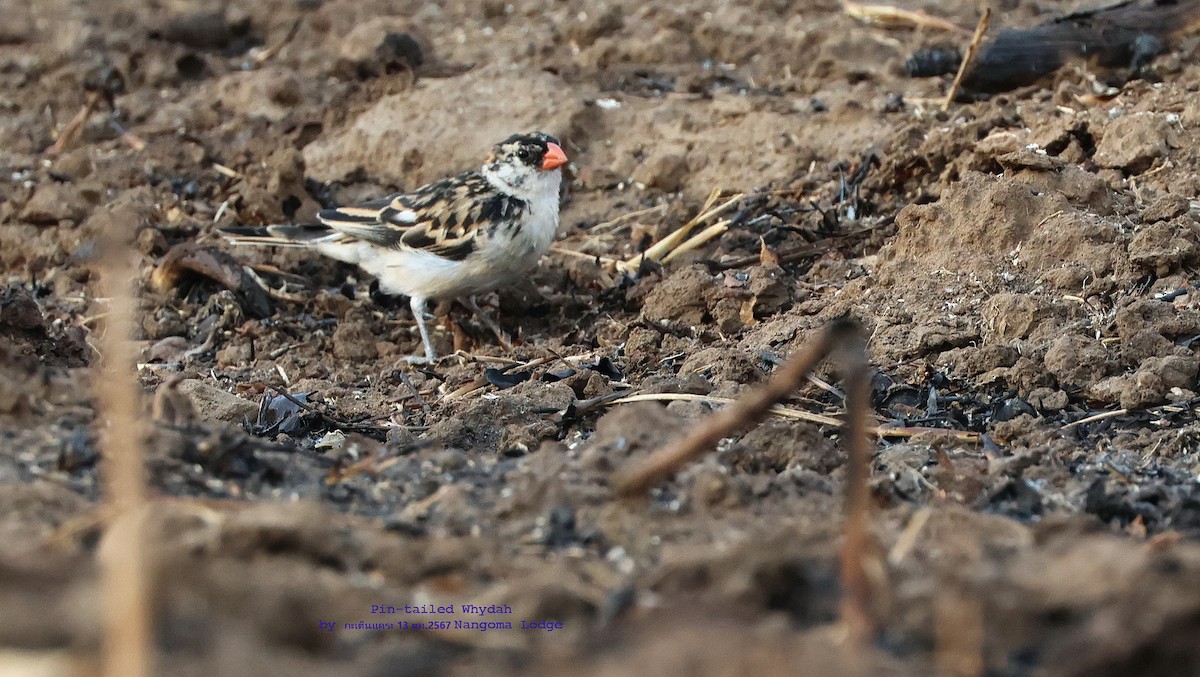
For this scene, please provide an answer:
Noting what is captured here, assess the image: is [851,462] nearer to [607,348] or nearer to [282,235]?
[607,348]

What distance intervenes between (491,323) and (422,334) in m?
0.47

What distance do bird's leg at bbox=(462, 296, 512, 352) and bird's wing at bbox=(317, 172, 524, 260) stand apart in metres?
0.39

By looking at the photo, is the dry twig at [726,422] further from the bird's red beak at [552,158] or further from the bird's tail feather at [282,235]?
the bird's tail feather at [282,235]

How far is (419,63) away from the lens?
1118cm

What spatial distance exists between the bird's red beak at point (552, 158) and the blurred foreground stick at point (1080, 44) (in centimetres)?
279

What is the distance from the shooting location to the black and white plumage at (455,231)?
8.73m

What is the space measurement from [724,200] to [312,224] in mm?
2662

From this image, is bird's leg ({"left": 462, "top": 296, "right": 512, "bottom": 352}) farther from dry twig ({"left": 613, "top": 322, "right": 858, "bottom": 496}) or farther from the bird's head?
dry twig ({"left": 613, "top": 322, "right": 858, "bottom": 496})

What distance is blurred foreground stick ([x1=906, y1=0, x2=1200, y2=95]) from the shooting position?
372 inches

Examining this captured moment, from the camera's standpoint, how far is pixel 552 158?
8.87 m

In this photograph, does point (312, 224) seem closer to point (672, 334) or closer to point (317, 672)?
point (672, 334)

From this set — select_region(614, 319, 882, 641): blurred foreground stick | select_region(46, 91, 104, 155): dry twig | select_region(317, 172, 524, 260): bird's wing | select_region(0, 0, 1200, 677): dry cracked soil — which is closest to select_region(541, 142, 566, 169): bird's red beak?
select_region(317, 172, 524, 260): bird's wing

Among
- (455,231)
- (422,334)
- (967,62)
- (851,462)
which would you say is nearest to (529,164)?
(455,231)

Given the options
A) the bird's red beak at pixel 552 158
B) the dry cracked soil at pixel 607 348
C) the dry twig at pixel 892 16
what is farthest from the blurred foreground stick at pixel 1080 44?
the bird's red beak at pixel 552 158
